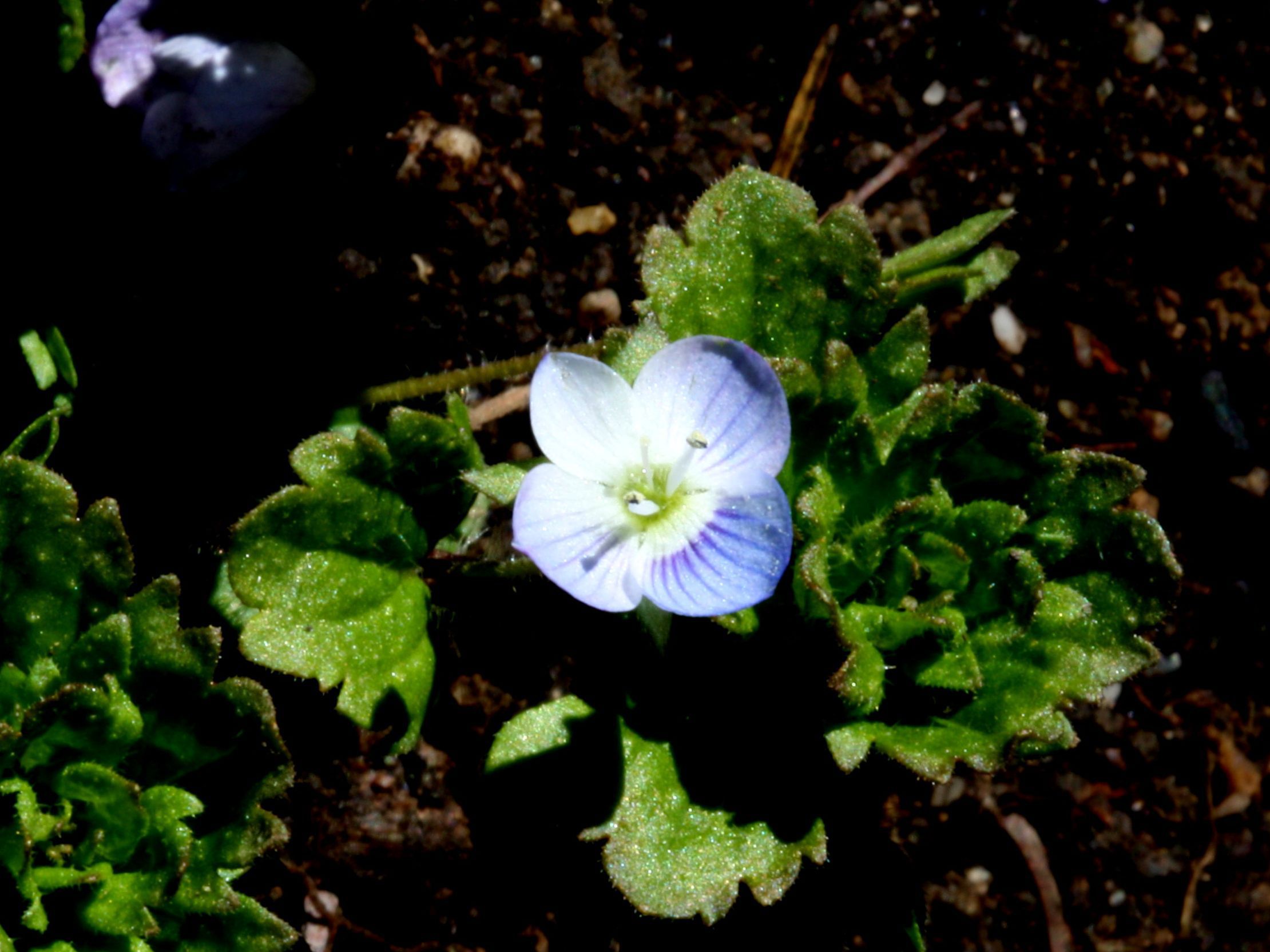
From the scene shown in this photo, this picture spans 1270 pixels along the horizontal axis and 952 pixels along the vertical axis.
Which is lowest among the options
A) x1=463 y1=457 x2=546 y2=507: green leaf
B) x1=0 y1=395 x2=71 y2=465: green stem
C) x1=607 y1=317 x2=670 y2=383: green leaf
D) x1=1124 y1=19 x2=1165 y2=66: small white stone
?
x1=0 y1=395 x2=71 y2=465: green stem

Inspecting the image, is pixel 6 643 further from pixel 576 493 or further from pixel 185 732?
pixel 576 493

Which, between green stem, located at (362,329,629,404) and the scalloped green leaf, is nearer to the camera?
the scalloped green leaf

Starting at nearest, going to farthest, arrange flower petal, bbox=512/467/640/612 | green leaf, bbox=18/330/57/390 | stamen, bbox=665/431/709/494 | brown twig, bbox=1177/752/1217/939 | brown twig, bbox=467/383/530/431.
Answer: flower petal, bbox=512/467/640/612
stamen, bbox=665/431/709/494
green leaf, bbox=18/330/57/390
brown twig, bbox=467/383/530/431
brown twig, bbox=1177/752/1217/939

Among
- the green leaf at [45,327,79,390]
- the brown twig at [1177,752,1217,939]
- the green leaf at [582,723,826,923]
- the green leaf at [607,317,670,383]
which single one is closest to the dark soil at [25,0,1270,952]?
the brown twig at [1177,752,1217,939]

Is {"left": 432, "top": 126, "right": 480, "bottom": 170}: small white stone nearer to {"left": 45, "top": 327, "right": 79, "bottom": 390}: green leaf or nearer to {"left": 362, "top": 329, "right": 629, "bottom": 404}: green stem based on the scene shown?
{"left": 362, "top": 329, "right": 629, "bottom": 404}: green stem

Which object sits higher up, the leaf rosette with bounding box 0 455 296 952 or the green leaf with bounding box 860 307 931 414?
the green leaf with bounding box 860 307 931 414

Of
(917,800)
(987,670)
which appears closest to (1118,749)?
(917,800)

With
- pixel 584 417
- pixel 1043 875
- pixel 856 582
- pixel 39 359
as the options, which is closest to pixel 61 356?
pixel 39 359

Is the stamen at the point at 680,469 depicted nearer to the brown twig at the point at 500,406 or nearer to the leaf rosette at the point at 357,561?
the leaf rosette at the point at 357,561
